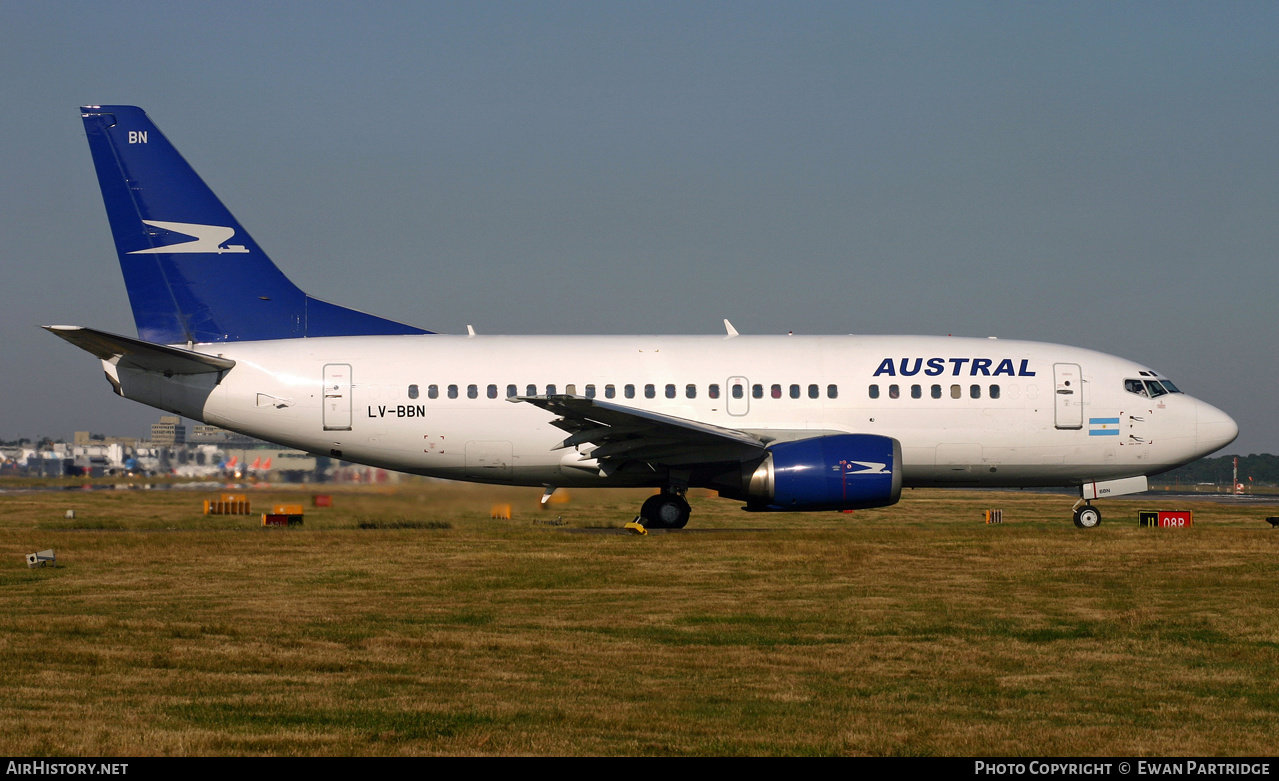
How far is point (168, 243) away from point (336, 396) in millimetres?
4483

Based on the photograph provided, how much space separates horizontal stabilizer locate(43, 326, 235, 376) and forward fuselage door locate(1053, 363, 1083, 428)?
15876 millimetres

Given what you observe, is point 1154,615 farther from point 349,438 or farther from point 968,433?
point 349,438

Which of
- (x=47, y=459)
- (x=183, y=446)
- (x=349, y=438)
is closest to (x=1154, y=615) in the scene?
(x=349, y=438)

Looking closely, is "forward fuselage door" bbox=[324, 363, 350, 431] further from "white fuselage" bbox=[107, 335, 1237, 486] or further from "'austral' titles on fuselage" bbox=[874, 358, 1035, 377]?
"'austral' titles on fuselage" bbox=[874, 358, 1035, 377]

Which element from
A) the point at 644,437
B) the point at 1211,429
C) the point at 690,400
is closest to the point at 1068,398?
the point at 1211,429

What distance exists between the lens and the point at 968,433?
2259 centimetres

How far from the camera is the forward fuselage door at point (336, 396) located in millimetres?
22109

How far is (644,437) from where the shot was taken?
21.0m

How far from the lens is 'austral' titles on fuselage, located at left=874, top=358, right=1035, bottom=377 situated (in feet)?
74.4

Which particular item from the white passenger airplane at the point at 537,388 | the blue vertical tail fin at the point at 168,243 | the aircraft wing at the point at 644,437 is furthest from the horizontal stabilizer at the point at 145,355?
the aircraft wing at the point at 644,437

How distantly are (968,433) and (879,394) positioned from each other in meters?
1.90

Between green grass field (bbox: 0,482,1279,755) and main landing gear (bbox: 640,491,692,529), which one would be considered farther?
main landing gear (bbox: 640,491,692,529)

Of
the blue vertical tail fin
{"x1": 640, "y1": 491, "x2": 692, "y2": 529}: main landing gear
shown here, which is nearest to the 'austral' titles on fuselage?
{"x1": 640, "y1": 491, "x2": 692, "y2": 529}: main landing gear

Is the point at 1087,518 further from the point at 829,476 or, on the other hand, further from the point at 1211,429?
the point at 829,476
